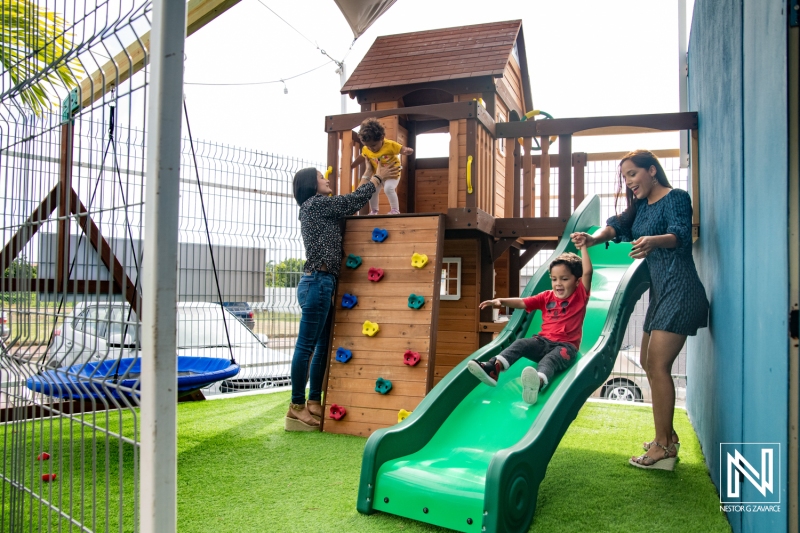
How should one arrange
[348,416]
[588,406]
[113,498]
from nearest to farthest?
1. [113,498]
2. [348,416]
3. [588,406]

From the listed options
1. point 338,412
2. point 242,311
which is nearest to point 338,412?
point 338,412

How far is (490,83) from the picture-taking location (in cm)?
607

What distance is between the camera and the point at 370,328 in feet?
15.2

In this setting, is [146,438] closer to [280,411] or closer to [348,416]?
[348,416]

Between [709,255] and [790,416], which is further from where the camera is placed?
[709,255]

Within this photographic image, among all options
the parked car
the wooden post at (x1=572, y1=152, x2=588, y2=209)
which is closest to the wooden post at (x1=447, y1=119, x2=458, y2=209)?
the wooden post at (x1=572, y1=152, x2=588, y2=209)

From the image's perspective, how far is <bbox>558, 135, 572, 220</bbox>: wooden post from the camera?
5188mm

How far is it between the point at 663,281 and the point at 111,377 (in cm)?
290

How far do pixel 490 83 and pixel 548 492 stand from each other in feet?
13.8

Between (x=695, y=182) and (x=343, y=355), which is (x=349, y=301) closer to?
(x=343, y=355)

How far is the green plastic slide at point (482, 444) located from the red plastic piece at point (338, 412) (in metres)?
1.19

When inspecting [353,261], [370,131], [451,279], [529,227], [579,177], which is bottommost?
[451,279]

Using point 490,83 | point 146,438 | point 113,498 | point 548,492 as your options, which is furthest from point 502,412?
point 490,83

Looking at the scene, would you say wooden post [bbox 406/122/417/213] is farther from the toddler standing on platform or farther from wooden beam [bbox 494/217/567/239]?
wooden beam [bbox 494/217/567/239]
